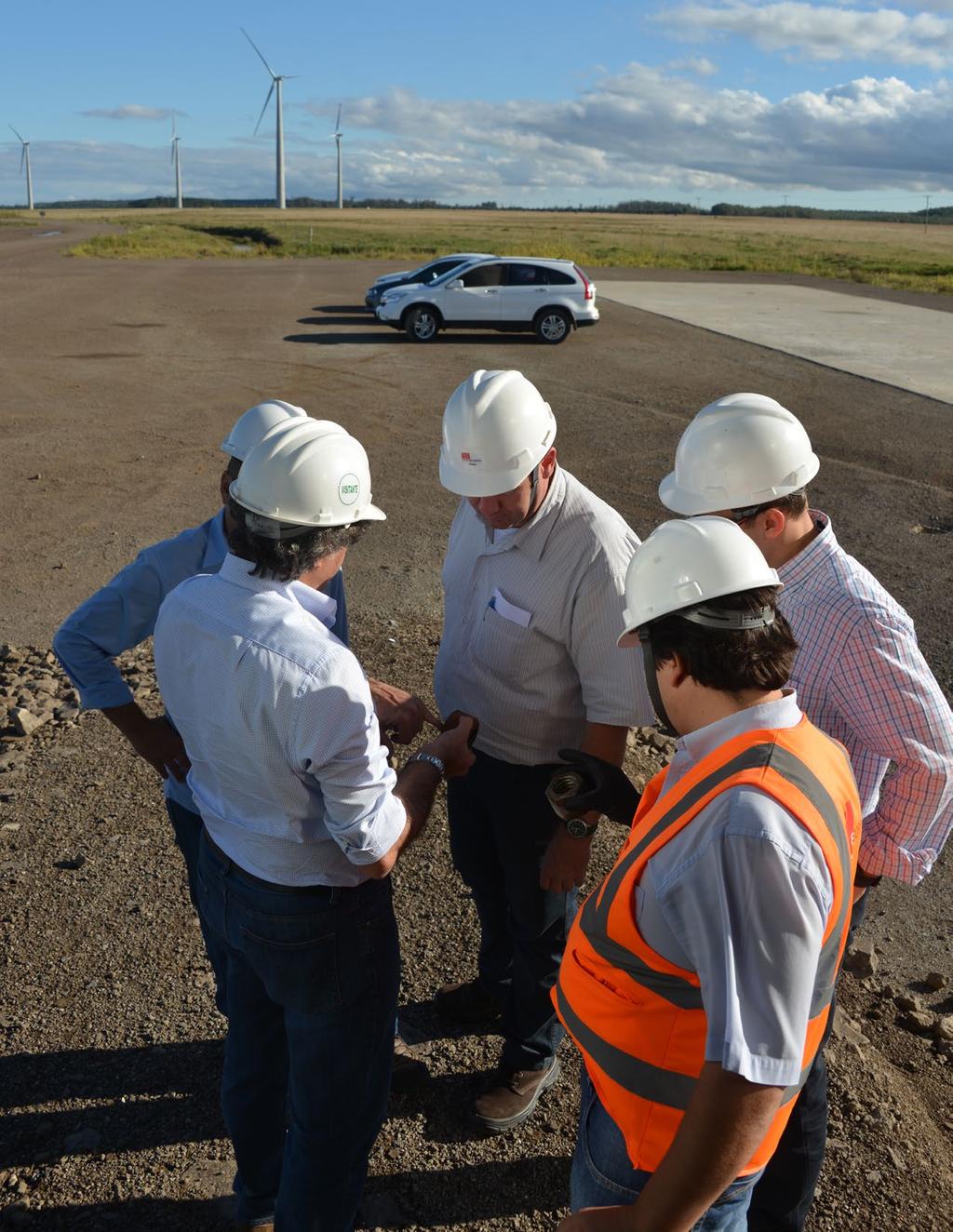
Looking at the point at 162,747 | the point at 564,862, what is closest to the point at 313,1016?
the point at 564,862

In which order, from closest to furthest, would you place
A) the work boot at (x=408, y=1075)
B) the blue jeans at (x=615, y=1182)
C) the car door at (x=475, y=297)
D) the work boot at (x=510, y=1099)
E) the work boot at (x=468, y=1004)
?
the blue jeans at (x=615, y=1182)
the work boot at (x=510, y=1099)
the work boot at (x=408, y=1075)
the work boot at (x=468, y=1004)
the car door at (x=475, y=297)

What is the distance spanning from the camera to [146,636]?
9.98ft

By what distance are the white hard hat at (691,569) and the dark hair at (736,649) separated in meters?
0.02

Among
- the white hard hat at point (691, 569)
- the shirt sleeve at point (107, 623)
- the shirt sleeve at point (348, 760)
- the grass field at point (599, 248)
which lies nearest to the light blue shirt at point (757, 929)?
the white hard hat at point (691, 569)

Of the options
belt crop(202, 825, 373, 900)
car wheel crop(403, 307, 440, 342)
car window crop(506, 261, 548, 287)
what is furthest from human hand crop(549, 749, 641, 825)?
car window crop(506, 261, 548, 287)

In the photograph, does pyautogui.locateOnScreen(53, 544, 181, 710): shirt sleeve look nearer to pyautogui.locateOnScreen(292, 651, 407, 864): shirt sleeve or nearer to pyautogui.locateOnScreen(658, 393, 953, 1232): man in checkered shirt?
pyautogui.locateOnScreen(292, 651, 407, 864): shirt sleeve

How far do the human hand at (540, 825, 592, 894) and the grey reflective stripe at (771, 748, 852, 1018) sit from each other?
1.22 metres

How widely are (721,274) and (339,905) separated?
4046 centimetres

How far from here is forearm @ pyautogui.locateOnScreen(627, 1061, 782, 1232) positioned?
1.55 metres

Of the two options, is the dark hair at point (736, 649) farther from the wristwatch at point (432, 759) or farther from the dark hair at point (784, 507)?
the wristwatch at point (432, 759)

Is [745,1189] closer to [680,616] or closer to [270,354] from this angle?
[680,616]

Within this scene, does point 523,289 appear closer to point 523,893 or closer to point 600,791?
point 523,893

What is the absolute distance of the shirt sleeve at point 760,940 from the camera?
5.03ft

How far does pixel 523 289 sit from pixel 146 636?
1939 centimetres
